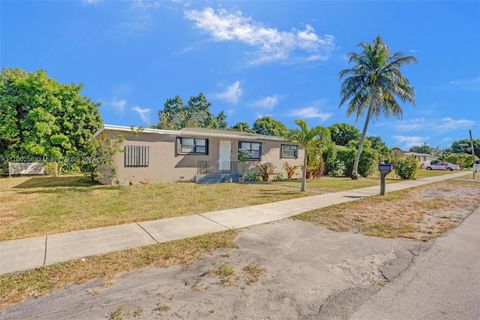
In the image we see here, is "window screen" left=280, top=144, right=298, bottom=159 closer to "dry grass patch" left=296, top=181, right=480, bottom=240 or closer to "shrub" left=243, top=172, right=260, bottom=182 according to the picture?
"shrub" left=243, top=172, right=260, bottom=182

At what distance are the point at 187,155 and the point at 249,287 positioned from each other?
11828mm

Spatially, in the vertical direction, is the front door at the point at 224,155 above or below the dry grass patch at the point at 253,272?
above

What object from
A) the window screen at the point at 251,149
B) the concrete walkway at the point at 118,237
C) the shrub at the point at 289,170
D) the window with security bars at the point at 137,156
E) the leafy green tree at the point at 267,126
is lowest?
the concrete walkway at the point at 118,237

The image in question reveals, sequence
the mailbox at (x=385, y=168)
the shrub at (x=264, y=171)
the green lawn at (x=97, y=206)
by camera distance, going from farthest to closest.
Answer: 1. the shrub at (x=264, y=171)
2. the mailbox at (x=385, y=168)
3. the green lawn at (x=97, y=206)

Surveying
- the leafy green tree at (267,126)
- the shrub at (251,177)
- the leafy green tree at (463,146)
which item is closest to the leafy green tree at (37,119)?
the shrub at (251,177)

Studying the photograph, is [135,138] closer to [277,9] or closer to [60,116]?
[277,9]

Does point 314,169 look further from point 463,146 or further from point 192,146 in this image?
point 463,146

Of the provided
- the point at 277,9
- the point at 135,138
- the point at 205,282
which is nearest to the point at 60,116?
the point at 135,138

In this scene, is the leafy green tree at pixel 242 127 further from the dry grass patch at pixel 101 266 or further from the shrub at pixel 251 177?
the dry grass patch at pixel 101 266

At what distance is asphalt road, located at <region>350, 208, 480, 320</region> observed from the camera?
8.82 feet

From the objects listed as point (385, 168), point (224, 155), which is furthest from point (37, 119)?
point (385, 168)

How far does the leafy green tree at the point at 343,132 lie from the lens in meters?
46.6

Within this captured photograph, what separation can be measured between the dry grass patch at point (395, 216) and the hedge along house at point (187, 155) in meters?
8.63

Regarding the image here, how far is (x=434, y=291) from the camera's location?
313 centimetres
